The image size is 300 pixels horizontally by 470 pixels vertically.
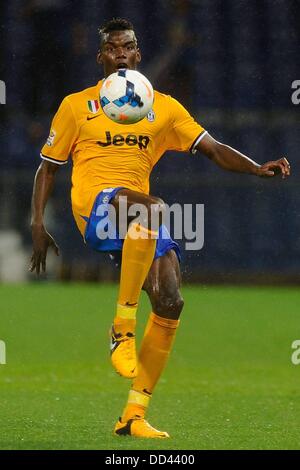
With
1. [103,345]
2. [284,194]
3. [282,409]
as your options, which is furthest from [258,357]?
[284,194]

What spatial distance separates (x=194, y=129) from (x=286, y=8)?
12.6 meters

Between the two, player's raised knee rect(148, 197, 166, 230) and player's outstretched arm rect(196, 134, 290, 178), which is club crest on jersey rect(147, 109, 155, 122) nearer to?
player's outstretched arm rect(196, 134, 290, 178)

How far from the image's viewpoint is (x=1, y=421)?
6086 millimetres

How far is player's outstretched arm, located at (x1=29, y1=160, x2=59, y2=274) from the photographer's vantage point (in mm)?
5621

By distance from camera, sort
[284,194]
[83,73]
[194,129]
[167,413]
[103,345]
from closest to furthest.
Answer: [194,129]
[167,413]
[103,345]
[284,194]
[83,73]

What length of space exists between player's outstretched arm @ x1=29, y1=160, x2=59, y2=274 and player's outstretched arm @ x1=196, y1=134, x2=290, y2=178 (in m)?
0.83

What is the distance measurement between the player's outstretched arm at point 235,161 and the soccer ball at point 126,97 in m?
0.51

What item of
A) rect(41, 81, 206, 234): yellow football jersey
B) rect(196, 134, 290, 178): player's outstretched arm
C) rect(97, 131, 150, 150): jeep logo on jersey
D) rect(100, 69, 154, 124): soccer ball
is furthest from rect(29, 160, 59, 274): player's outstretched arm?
rect(196, 134, 290, 178): player's outstretched arm

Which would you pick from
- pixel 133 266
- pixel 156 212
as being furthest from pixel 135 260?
pixel 156 212

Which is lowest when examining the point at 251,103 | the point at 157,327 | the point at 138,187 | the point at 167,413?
the point at 167,413

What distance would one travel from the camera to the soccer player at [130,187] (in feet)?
17.6

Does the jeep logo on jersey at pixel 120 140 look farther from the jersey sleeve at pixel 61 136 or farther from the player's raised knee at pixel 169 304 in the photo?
the player's raised knee at pixel 169 304

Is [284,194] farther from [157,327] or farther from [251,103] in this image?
[157,327]

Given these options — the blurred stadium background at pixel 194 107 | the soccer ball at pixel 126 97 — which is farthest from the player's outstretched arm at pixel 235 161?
the blurred stadium background at pixel 194 107
